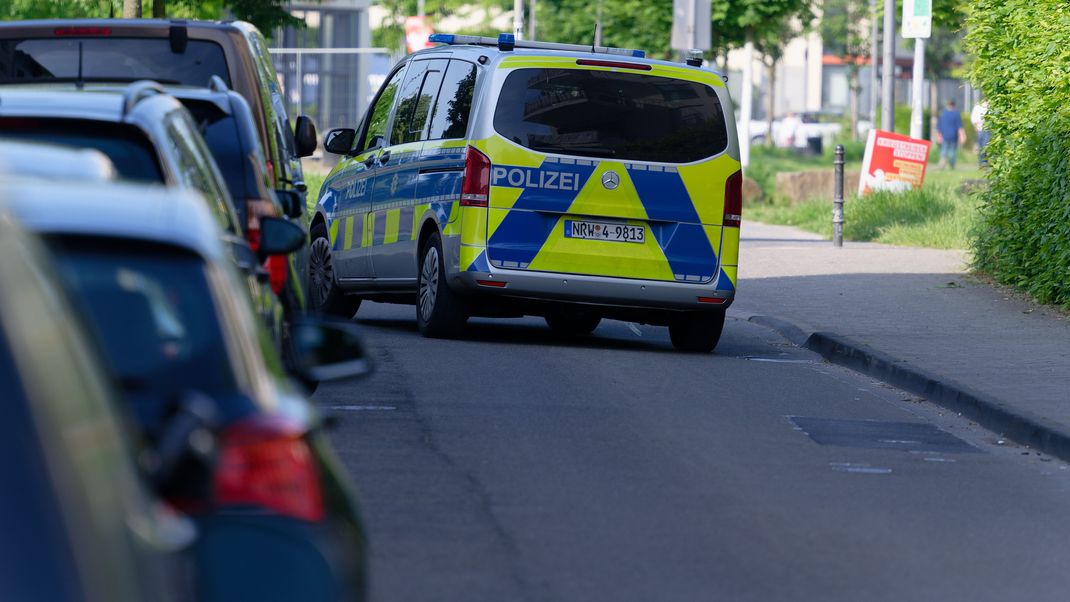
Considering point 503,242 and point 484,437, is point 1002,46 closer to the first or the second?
point 503,242

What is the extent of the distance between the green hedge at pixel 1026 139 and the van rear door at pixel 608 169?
3.76 meters

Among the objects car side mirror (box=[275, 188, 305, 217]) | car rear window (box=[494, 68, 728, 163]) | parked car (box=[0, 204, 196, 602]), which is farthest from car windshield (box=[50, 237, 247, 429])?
car rear window (box=[494, 68, 728, 163])

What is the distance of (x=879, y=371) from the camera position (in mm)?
12578

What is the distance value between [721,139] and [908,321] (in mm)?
2900

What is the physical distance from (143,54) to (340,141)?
A: 4550mm

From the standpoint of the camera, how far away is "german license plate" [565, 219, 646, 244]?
12797 millimetres

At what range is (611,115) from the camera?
12.9 meters

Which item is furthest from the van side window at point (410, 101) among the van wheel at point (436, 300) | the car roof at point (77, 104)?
the car roof at point (77, 104)

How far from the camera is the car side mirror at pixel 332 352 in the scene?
4.70m

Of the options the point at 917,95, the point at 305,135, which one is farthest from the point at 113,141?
the point at 917,95

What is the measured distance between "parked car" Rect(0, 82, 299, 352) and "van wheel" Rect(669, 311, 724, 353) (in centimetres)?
728

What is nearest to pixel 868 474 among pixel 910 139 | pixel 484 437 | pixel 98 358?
pixel 484 437

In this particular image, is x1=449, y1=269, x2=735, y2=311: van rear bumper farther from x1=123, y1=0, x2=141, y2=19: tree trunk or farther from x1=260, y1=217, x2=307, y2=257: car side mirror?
x1=123, y1=0, x2=141, y2=19: tree trunk

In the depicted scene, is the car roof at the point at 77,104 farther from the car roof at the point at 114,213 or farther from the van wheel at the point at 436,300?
the van wheel at the point at 436,300
